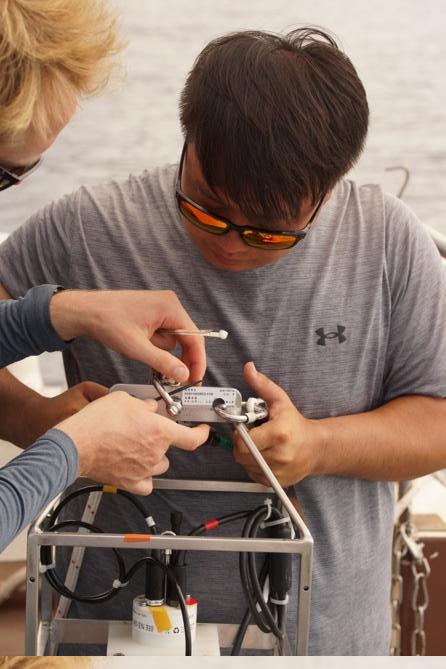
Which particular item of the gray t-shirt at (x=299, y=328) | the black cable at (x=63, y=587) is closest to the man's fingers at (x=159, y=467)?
the black cable at (x=63, y=587)

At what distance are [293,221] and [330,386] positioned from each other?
12.3 inches

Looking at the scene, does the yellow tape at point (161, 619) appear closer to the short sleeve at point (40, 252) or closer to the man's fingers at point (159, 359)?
the man's fingers at point (159, 359)

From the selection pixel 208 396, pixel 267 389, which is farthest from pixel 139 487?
pixel 267 389

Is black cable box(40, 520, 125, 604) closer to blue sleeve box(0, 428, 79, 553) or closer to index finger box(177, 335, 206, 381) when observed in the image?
blue sleeve box(0, 428, 79, 553)

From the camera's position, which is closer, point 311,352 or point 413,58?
point 311,352

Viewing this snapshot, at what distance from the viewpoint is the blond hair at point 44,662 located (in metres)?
0.86

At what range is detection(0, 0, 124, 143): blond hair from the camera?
99 centimetres

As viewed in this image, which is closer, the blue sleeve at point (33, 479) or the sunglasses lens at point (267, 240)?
the blue sleeve at point (33, 479)

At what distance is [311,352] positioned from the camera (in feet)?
4.77

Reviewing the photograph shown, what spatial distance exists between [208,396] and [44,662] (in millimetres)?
461

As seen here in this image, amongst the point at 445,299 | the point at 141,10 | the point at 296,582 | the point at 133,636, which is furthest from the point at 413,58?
the point at 133,636

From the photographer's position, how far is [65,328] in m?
1.30

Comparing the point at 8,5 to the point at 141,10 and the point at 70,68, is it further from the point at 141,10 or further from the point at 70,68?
the point at 141,10

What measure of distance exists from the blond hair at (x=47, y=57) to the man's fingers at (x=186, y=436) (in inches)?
16.3
